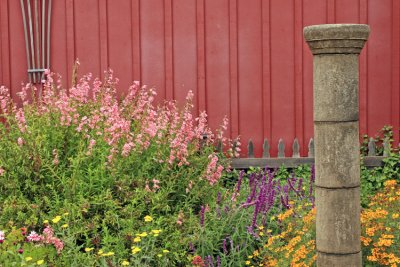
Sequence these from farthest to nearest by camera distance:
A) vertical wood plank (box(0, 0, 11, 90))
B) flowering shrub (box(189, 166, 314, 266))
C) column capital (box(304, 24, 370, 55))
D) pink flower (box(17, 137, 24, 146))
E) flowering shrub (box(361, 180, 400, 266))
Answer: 1. vertical wood plank (box(0, 0, 11, 90))
2. pink flower (box(17, 137, 24, 146))
3. flowering shrub (box(189, 166, 314, 266))
4. flowering shrub (box(361, 180, 400, 266))
5. column capital (box(304, 24, 370, 55))

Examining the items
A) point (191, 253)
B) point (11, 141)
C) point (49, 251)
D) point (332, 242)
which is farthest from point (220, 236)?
point (11, 141)

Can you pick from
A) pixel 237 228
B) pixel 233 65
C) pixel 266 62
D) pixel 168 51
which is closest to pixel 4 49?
pixel 168 51

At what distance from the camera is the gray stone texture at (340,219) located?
126 inches

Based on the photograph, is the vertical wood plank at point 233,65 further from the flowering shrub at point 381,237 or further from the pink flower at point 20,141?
the flowering shrub at point 381,237

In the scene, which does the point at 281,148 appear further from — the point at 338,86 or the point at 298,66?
the point at 338,86

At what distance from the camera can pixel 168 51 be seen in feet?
25.2

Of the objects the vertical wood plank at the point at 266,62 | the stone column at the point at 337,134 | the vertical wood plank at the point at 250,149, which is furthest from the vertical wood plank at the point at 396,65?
the stone column at the point at 337,134

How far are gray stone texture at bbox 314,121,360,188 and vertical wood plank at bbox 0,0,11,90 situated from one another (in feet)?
17.5

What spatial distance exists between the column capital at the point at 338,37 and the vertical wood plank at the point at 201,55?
452 centimetres

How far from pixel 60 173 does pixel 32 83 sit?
2.79m

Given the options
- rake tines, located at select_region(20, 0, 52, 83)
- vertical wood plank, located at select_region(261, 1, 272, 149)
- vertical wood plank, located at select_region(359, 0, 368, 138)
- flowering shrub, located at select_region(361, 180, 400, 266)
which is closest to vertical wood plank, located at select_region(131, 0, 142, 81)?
rake tines, located at select_region(20, 0, 52, 83)

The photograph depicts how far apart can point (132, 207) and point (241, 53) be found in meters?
3.22

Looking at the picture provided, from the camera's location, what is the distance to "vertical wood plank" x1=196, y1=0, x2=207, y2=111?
25.1 feet

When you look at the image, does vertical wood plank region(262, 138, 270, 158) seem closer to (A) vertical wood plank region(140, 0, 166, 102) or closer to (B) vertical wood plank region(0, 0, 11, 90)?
(A) vertical wood plank region(140, 0, 166, 102)
